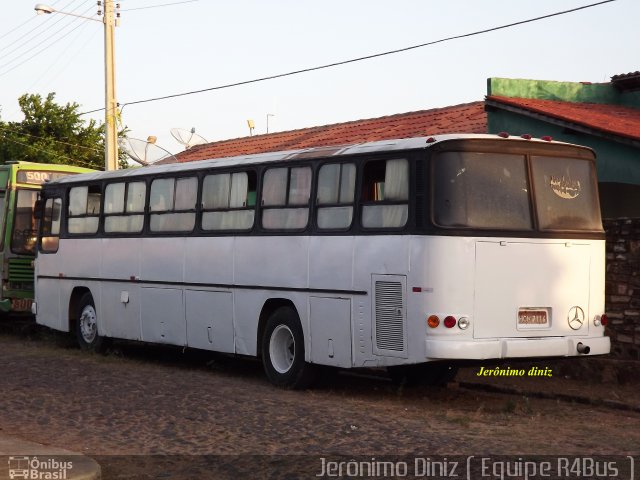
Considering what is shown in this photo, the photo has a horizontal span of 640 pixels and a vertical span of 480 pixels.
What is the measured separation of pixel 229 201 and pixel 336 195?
8.01 ft

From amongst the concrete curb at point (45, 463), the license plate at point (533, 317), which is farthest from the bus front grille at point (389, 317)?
the concrete curb at point (45, 463)

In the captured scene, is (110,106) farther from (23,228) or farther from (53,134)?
(53,134)

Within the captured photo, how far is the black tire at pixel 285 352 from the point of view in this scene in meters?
14.7

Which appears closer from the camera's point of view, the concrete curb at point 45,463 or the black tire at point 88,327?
the concrete curb at point 45,463

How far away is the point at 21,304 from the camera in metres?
22.7

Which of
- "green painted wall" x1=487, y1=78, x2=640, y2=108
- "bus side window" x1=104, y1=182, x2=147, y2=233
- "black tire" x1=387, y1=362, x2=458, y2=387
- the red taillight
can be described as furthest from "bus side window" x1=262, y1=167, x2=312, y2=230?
"green painted wall" x1=487, y1=78, x2=640, y2=108

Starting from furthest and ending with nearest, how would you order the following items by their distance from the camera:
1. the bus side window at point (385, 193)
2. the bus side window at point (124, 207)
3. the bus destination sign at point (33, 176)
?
the bus destination sign at point (33, 176), the bus side window at point (124, 207), the bus side window at point (385, 193)

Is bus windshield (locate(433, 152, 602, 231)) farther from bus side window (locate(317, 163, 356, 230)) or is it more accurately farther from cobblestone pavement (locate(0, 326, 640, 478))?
cobblestone pavement (locate(0, 326, 640, 478))

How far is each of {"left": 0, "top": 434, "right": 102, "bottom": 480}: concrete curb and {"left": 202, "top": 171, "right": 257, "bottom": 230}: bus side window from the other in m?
6.53

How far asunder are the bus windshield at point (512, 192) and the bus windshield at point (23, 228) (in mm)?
12427

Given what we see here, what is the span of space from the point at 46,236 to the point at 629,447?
43.8ft

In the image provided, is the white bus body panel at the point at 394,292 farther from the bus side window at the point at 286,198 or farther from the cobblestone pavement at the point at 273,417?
the cobblestone pavement at the point at 273,417

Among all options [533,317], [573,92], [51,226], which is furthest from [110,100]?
[533,317]

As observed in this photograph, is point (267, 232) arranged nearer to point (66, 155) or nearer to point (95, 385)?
point (95, 385)
